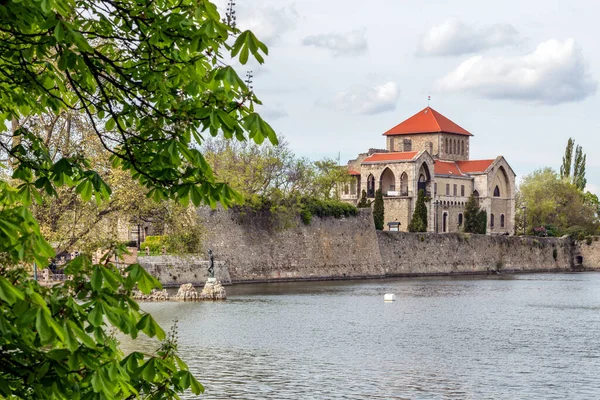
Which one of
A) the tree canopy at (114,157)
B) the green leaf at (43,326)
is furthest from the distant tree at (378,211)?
the green leaf at (43,326)

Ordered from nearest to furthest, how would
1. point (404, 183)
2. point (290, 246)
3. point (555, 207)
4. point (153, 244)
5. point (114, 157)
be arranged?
point (114, 157)
point (153, 244)
point (290, 246)
point (404, 183)
point (555, 207)

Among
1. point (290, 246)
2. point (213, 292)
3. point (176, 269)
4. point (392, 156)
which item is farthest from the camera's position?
point (392, 156)

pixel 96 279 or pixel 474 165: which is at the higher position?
pixel 474 165

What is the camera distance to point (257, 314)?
28578mm

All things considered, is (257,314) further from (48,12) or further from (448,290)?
(48,12)

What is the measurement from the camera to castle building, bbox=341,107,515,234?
70.9 meters

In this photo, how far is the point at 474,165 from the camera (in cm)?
8012

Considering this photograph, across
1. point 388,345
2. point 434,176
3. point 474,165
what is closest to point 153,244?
point 388,345

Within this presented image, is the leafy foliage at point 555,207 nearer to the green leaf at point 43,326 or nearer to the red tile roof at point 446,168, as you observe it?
the red tile roof at point 446,168

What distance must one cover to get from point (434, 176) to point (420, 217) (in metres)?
5.32

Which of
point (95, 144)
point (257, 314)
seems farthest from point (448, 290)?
point (95, 144)

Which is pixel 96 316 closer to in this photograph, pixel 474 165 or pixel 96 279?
pixel 96 279

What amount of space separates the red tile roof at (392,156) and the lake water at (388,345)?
1298 inches

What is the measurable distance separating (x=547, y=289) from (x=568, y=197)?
41158mm
